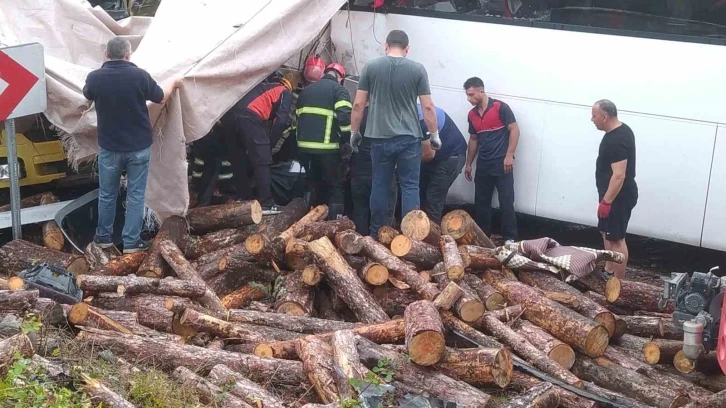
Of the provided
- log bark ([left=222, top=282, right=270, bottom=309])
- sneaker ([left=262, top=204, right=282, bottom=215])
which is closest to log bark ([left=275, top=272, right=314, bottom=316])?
log bark ([left=222, top=282, right=270, bottom=309])

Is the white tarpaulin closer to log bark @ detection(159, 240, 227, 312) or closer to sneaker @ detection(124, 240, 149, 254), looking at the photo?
sneaker @ detection(124, 240, 149, 254)

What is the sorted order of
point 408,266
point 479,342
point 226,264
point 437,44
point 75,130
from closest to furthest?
point 479,342, point 408,266, point 226,264, point 75,130, point 437,44

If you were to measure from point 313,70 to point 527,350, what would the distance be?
4.11 meters

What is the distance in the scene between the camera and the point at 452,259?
668 centimetres

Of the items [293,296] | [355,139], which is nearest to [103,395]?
[293,296]

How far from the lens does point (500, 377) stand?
5367 mm

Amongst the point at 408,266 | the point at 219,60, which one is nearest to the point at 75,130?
the point at 219,60

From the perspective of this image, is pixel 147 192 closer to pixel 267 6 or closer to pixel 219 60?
pixel 219 60

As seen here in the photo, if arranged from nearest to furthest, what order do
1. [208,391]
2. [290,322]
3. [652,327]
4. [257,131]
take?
[208,391]
[290,322]
[652,327]
[257,131]

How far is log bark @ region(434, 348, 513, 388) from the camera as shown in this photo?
536cm

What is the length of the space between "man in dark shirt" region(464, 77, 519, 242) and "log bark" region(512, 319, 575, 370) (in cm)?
259

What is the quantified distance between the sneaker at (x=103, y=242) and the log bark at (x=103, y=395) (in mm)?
2884

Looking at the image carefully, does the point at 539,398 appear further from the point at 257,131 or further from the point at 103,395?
the point at 257,131

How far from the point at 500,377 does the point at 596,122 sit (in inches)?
117
